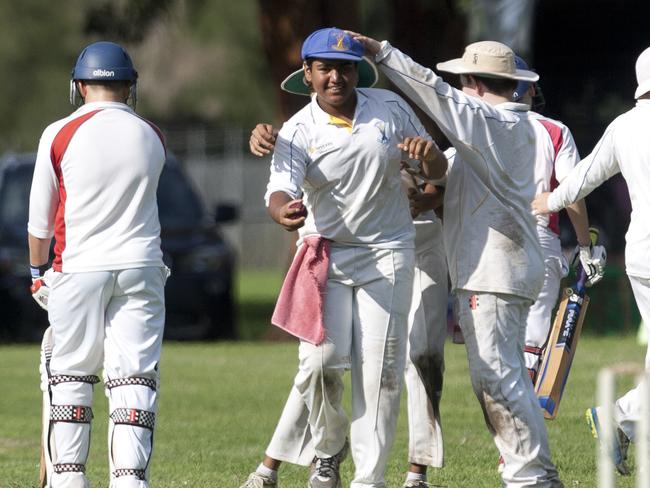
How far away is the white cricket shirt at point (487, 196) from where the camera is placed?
7367 mm

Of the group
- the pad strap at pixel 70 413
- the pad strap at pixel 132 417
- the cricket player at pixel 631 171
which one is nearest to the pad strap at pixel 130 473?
the pad strap at pixel 132 417

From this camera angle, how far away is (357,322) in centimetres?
770

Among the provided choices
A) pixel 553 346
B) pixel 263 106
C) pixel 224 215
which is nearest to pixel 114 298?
pixel 553 346

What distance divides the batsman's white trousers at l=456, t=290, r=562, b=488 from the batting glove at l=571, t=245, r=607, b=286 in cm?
152

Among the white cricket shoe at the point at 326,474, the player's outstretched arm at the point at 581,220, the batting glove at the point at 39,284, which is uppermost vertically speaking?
the player's outstretched arm at the point at 581,220

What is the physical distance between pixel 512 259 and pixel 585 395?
5.06 metres

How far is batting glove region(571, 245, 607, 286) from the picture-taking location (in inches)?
356

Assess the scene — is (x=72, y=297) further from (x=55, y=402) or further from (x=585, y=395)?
(x=585, y=395)

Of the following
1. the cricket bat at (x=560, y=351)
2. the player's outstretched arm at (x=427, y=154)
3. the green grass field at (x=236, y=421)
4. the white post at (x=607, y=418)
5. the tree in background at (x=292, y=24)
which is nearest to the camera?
the white post at (x=607, y=418)

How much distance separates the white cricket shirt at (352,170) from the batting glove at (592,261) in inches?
65.7

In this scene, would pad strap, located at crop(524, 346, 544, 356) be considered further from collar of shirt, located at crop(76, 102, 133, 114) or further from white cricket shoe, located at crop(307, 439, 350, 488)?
collar of shirt, located at crop(76, 102, 133, 114)

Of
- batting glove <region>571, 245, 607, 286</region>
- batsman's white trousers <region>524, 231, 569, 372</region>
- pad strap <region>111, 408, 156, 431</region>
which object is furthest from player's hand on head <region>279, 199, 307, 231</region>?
batsman's white trousers <region>524, 231, 569, 372</region>

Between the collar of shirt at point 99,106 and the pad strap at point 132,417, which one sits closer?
the pad strap at point 132,417

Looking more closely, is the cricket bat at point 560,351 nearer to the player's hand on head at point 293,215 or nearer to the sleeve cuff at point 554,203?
the sleeve cuff at point 554,203
